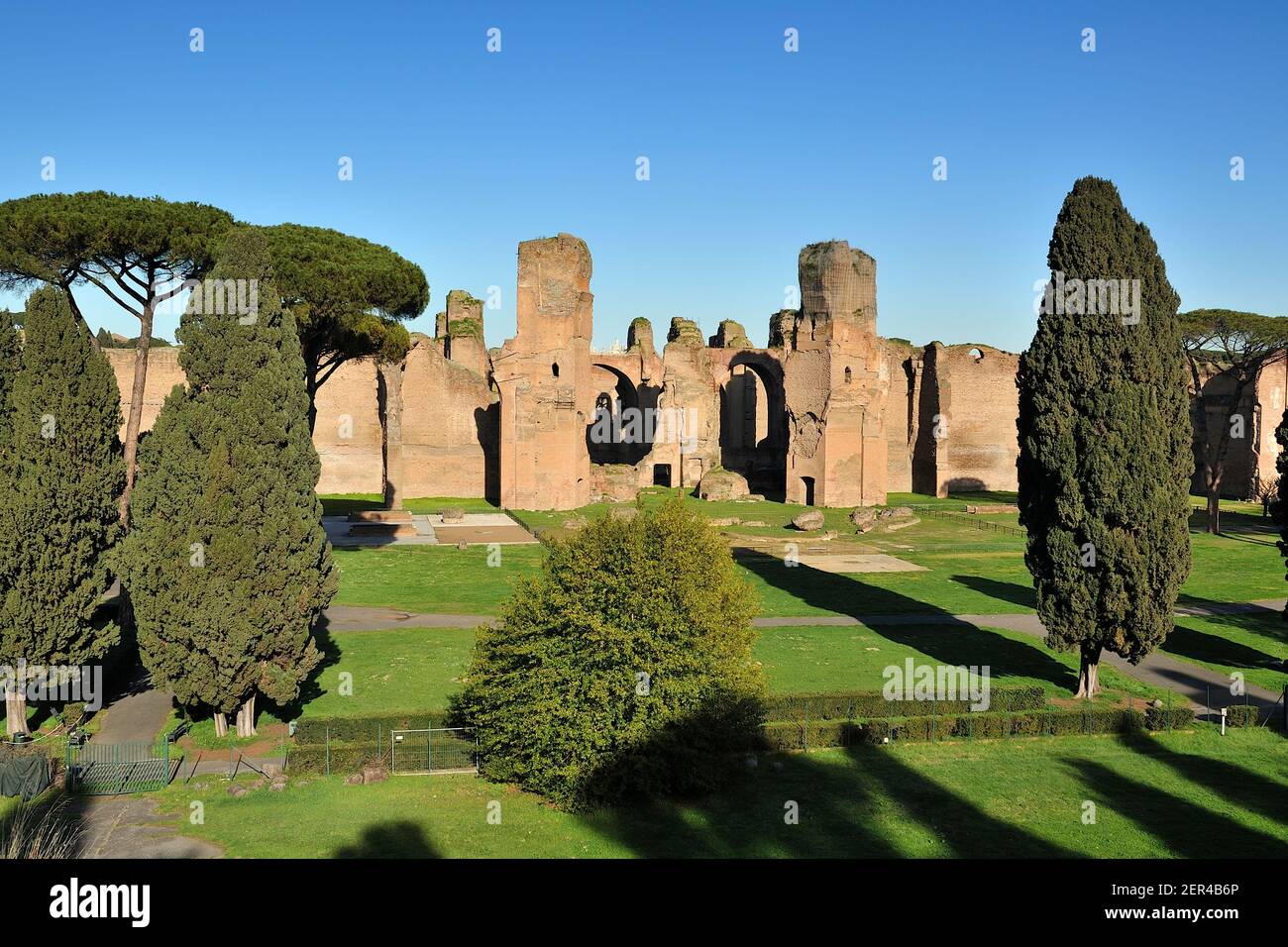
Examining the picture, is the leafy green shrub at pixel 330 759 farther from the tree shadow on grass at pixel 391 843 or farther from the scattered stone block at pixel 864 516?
the scattered stone block at pixel 864 516

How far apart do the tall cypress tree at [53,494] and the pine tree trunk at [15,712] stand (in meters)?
0.01

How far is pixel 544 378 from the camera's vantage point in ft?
140

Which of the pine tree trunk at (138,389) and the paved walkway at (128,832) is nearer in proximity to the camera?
the paved walkway at (128,832)

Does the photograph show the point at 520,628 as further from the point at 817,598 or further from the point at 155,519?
the point at 817,598

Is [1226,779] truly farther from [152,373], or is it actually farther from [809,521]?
[152,373]

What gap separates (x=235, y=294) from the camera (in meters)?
14.4

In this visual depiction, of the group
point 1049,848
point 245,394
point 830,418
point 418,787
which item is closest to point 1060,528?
point 1049,848

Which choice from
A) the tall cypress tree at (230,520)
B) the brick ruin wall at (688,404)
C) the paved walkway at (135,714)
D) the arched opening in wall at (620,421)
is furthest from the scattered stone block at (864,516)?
the tall cypress tree at (230,520)

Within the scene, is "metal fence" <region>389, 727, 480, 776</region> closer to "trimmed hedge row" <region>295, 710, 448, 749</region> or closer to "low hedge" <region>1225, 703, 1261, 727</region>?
"trimmed hedge row" <region>295, 710, 448, 749</region>

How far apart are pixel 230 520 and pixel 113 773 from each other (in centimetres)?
347

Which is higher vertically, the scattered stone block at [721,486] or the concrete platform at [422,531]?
the scattered stone block at [721,486]

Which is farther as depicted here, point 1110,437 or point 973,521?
point 973,521

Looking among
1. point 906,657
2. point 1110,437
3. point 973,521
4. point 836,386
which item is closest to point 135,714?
point 906,657

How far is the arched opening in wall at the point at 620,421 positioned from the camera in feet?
171
